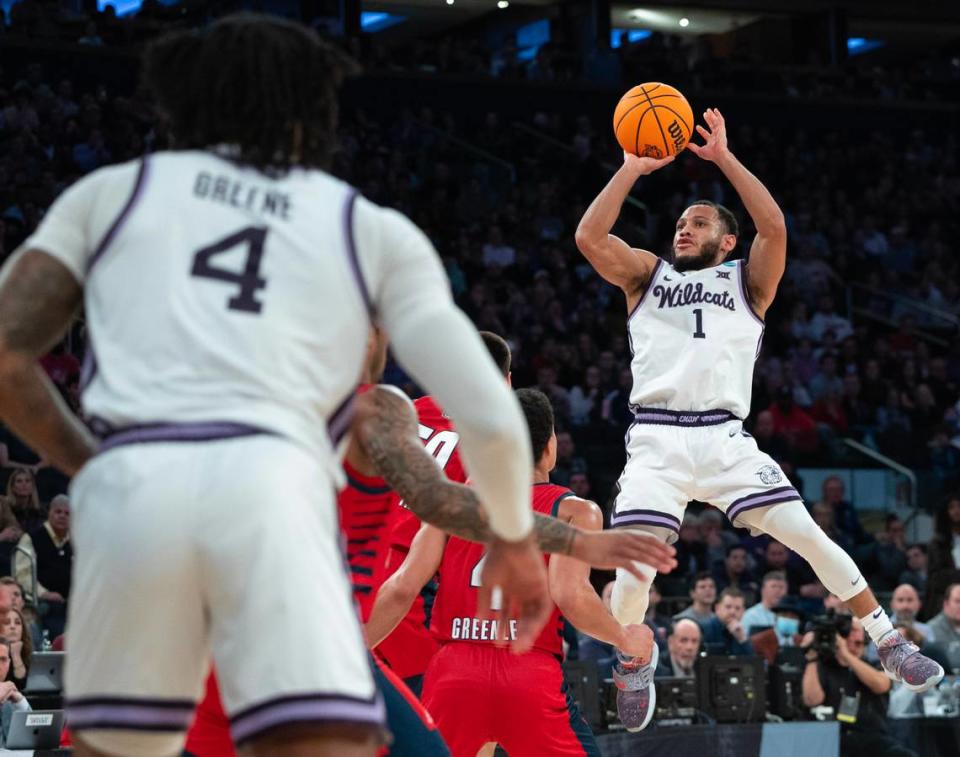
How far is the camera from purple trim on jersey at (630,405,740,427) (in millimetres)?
7582

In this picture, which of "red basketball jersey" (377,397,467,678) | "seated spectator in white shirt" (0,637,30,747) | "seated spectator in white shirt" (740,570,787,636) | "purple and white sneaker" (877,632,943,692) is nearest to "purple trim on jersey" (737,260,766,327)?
"purple and white sneaker" (877,632,943,692)

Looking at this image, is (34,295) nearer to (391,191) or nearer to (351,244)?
(351,244)

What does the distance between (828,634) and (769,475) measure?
12.5ft

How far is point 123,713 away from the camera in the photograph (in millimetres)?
2727

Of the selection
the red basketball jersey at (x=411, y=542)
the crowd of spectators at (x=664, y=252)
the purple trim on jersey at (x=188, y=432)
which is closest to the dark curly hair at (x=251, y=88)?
the purple trim on jersey at (x=188, y=432)

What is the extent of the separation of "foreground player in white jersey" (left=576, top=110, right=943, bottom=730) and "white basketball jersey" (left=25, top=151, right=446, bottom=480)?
4.58m

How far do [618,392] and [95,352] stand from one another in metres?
14.3

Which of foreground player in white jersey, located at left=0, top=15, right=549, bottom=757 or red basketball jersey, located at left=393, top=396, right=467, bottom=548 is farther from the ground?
foreground player in white jersey, located at left=0, top=15, right=549, bottom=757

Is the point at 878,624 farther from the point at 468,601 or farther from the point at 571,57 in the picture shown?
the point at 571,57

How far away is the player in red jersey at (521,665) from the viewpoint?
5.46 metres

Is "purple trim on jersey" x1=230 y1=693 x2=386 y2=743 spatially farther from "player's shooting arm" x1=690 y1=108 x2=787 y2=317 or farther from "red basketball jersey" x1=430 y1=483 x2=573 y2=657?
"player's shooting arm" x1=690 y1=108 x2=787 y2=317

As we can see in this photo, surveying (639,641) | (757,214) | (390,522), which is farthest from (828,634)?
(390,522)

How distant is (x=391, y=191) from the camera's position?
19719mm

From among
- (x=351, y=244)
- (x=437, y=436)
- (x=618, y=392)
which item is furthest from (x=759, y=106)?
(x=351, y=244)
